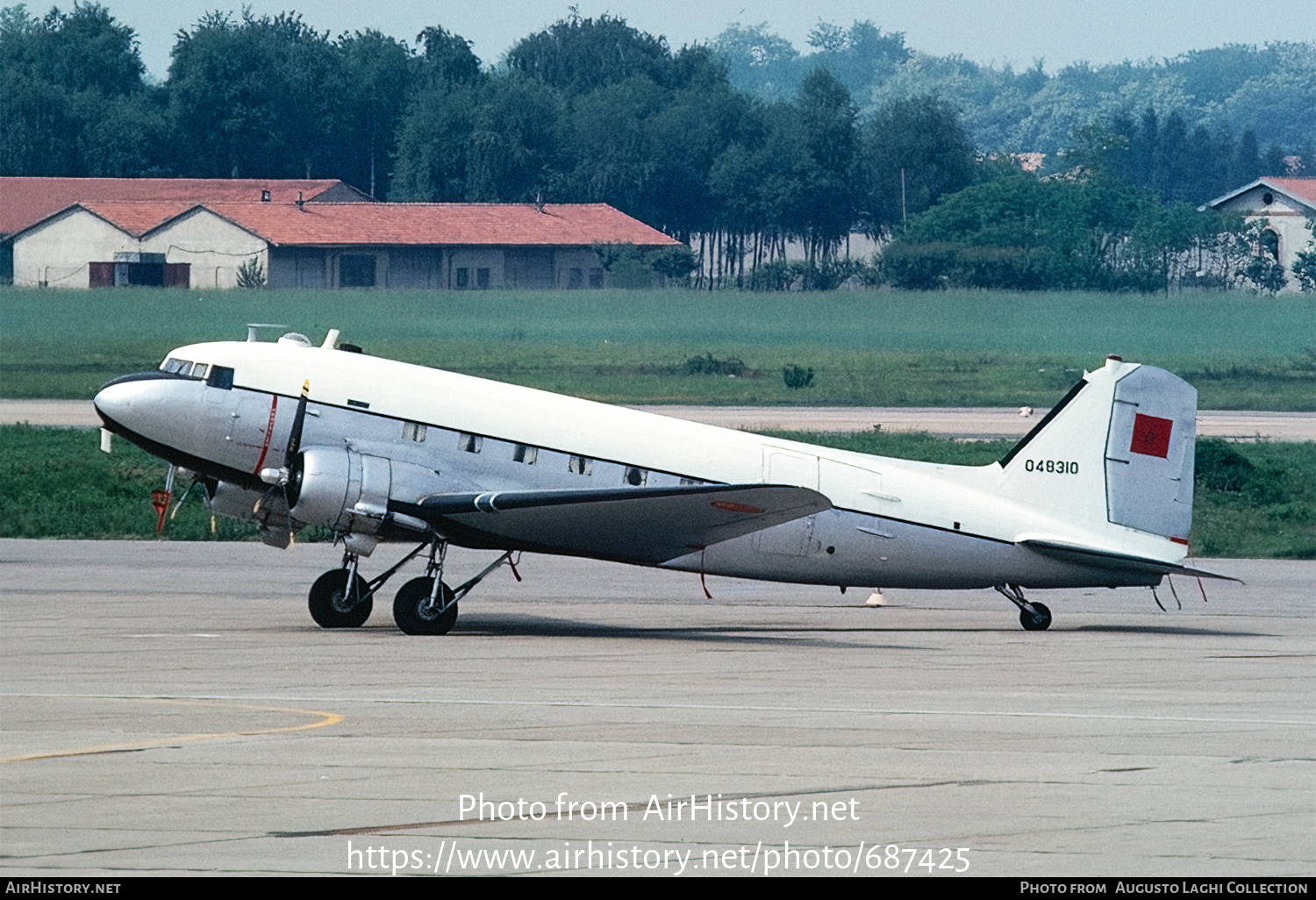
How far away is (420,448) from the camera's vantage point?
25094 mm

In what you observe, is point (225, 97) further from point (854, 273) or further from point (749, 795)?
point (749, 795)

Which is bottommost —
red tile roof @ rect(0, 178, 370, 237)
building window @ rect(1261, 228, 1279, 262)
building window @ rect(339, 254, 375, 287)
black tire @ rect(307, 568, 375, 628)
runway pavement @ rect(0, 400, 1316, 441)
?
runway pavement @ rect(0, 400, 1316, 441)

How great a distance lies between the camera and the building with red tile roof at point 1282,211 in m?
95.1

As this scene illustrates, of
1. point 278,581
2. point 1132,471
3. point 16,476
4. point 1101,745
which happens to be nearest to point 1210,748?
point 1101,745

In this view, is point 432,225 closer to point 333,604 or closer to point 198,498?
point 198,498

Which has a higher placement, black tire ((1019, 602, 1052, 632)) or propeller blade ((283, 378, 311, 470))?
propeller blade ((283, 378, 311, 470))

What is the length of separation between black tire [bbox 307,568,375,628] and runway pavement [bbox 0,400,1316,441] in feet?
96.0

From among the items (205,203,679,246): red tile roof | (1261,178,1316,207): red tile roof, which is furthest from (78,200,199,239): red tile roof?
(1261,178,1316,207): red tile roof

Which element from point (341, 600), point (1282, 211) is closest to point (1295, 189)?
point (1282, 211)

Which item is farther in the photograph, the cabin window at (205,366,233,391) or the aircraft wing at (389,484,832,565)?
the cabin window at (205,366,233,391)

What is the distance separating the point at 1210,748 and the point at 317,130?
3451 inches

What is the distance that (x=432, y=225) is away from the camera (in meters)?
85.2

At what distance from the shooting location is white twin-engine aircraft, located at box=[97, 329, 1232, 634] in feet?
80.5

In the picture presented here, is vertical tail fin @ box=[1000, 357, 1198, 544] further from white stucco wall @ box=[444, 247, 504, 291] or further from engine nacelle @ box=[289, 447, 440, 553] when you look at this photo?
white stucco wall @ box=[444, 247, 504, 291]
